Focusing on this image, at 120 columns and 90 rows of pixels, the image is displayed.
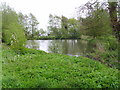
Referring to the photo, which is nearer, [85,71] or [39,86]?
[39,86]

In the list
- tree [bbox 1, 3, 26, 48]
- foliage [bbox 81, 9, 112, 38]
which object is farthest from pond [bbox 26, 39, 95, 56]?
foliage [bbox 81, 9, 112, 38]

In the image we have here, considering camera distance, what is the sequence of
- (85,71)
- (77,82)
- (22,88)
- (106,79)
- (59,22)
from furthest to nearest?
(59,22)
(85,71)
(106,79)
(77,82)
(22,88)

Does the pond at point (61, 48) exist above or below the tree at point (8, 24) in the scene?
below

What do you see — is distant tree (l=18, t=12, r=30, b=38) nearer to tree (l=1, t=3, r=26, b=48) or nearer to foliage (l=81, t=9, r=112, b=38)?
tree (l=1, t=3, r=26, b=48)

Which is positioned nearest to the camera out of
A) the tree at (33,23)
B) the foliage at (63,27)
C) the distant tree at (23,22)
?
the distant tree at (23,22)

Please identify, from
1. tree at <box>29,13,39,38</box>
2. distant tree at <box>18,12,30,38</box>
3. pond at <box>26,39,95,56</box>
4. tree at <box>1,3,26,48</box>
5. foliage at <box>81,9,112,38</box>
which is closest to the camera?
foliage at <box>81,9,112,38</box>

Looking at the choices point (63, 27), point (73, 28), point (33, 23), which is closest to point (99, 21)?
point (33, 23)

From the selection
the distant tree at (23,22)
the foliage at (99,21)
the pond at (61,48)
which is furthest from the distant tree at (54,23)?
the foliage at (99,21)

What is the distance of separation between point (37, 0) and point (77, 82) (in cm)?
1247

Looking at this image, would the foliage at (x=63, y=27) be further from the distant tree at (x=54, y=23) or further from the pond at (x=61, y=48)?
the pond at (x=61, y=48)

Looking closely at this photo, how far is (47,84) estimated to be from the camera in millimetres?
3510

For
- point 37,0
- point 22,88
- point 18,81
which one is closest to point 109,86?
point 22,88

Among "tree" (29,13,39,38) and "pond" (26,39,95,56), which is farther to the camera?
"tree" (29,13,39,38)

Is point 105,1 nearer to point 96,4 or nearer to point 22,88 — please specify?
point 96,4
